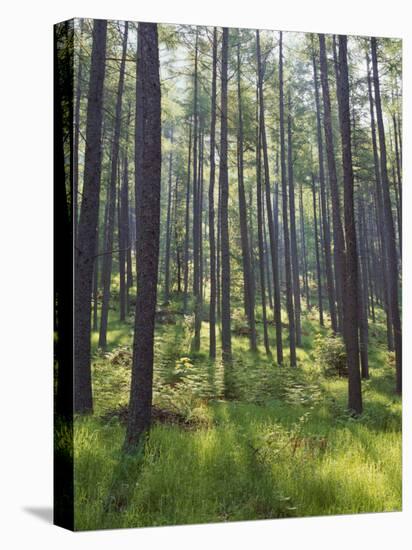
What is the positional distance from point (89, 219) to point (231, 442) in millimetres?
2583

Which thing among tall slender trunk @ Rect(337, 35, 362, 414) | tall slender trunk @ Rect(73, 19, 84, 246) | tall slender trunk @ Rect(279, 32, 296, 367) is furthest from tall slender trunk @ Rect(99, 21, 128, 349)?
tall slender trunk @ Rect(337, 35, 362, 414)

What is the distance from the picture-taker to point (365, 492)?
8852 millimetres

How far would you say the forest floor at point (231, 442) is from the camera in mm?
7883

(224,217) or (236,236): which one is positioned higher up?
(224,217)

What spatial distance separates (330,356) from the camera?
9.15 meters

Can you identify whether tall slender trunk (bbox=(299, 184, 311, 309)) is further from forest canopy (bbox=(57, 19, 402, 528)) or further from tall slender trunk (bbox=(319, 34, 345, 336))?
tall slender trunk (bbox=(319, 34, 345, 336))

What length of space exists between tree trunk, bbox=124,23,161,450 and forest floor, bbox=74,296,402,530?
111mm

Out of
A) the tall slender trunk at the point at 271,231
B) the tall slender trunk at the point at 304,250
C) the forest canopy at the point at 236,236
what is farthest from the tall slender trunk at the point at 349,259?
the tall slender trunk at the point at 271,231

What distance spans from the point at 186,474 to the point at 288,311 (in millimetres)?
2105

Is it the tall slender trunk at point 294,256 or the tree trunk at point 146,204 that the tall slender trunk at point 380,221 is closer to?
the tall slender trunk at point 294,256

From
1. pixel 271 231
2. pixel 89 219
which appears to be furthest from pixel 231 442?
pixel 89 219

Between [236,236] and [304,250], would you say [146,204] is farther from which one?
[304,250]

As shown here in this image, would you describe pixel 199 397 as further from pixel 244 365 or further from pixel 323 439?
pixel 323 439

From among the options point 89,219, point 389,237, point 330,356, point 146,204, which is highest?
point 146,204
